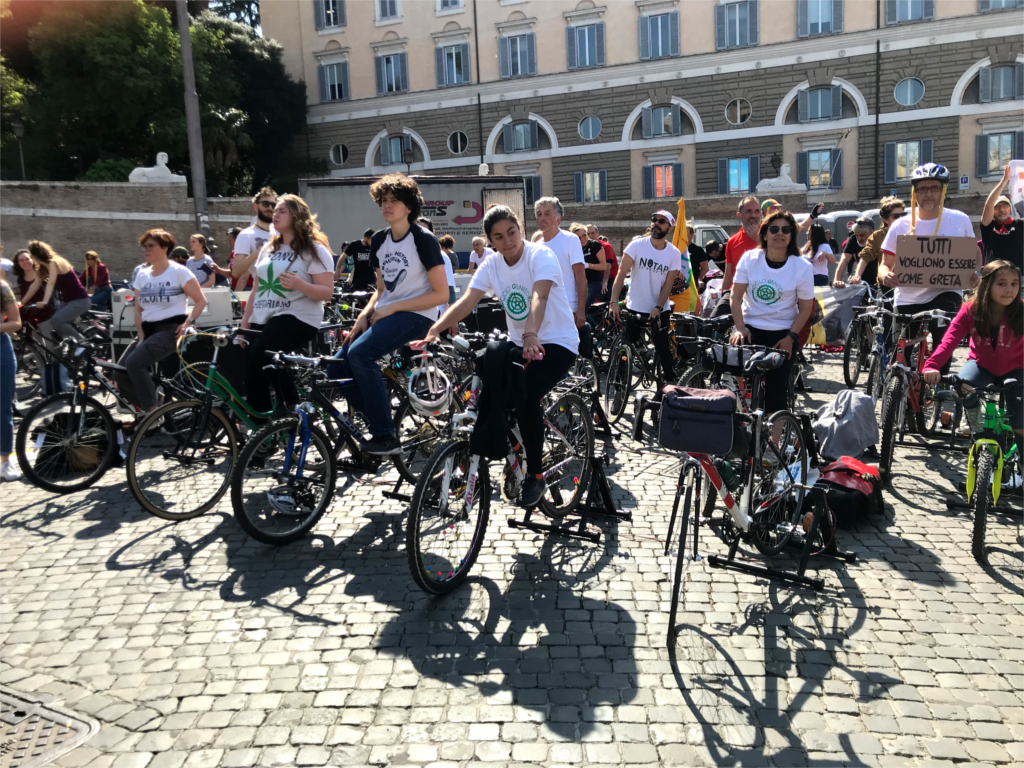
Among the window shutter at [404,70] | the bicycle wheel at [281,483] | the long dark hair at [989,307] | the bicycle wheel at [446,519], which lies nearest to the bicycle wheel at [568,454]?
the bicycle wheel at [446,519]

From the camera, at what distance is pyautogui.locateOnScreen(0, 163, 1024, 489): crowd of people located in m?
5.14

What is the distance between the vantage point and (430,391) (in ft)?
21.6

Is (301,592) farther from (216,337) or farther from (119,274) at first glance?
(119,274)

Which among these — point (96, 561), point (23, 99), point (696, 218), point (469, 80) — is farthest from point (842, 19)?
point (96, 561)

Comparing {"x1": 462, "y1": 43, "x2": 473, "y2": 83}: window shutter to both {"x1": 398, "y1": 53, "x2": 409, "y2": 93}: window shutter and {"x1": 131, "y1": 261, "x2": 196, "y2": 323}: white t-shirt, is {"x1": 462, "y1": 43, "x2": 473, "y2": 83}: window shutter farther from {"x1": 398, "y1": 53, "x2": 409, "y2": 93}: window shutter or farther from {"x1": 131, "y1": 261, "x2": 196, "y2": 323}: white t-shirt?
{"x1": 131, "y1": 261, "x2": 196, "y2": 323}: white t-shirt

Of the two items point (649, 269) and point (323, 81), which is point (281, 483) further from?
point (323, 81)

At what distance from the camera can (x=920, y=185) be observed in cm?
701

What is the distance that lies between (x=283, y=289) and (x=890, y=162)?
37256 millimetres

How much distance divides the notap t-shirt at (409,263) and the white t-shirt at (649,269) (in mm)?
3233

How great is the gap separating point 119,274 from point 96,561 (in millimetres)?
31635

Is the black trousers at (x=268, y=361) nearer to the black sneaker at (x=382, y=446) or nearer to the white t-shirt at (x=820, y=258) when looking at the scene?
the black sneaker at (x=382, y=446)

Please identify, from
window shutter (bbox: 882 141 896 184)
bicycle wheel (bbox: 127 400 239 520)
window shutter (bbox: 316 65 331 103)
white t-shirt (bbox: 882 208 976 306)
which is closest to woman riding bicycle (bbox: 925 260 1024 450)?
white t-shirt (bbox: 882 208 976 306)

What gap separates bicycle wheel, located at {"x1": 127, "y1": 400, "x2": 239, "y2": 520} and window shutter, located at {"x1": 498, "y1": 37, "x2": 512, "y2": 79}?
4019 centimetres

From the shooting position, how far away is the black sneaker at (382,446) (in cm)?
556
